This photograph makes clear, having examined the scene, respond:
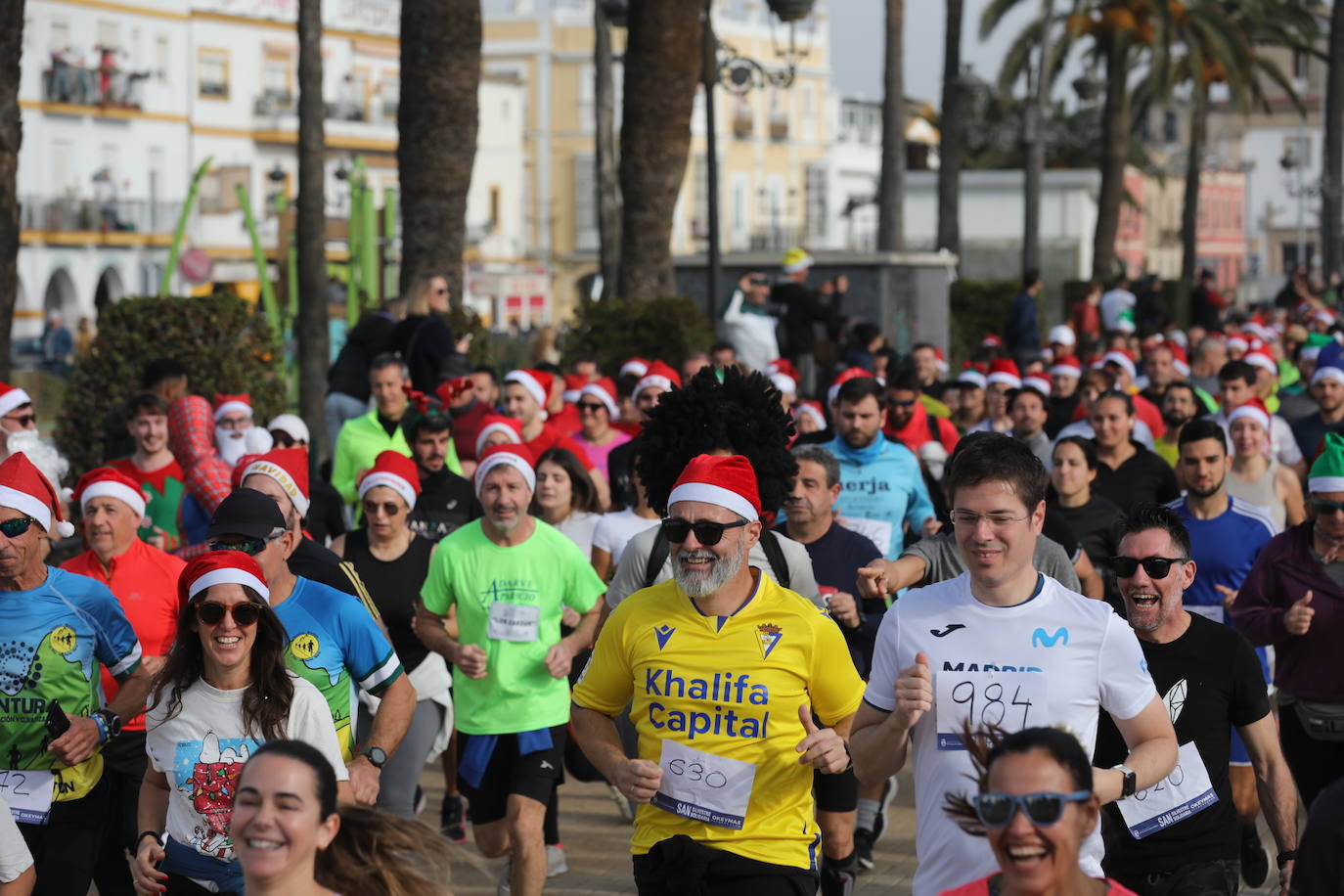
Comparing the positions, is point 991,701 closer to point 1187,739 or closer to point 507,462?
point 1187,739

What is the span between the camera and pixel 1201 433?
30.1 ft

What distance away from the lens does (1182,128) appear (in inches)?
4040

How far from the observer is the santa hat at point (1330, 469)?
7.69 metres

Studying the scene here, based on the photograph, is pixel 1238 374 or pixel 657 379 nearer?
pixel 1238 374

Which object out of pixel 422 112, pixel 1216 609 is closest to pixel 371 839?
pixel 1216 609

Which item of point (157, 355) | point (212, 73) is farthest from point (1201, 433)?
point (212, 73)

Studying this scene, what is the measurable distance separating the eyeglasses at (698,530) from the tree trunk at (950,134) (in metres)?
28.0

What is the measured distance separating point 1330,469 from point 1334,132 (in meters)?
39.8

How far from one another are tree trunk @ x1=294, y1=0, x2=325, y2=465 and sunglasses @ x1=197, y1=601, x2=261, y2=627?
12.9 m

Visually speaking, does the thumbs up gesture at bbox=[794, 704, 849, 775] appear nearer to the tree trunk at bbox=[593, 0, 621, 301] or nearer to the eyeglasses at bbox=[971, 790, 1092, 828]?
the eyeglasses at bbox=[971, 790, 1092, 828]

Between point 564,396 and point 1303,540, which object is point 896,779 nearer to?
point 1303,540

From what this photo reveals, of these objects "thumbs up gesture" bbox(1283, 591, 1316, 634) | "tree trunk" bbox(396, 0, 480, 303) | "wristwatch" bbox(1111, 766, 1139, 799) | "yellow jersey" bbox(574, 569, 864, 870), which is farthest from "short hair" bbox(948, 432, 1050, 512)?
"tree trunk" bbox(396, 0, 480, 303)

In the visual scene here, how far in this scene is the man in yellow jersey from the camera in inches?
224

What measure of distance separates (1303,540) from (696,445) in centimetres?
220
